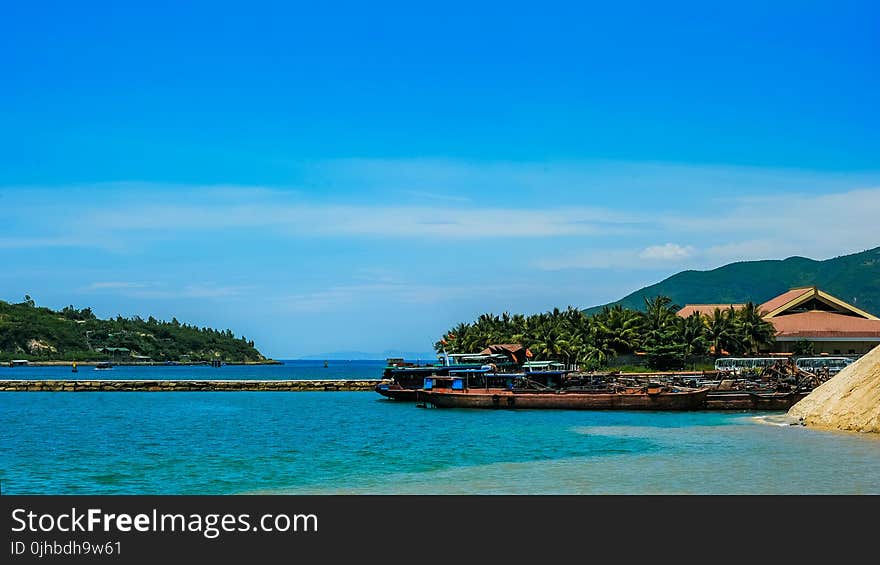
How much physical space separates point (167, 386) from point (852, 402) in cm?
8039

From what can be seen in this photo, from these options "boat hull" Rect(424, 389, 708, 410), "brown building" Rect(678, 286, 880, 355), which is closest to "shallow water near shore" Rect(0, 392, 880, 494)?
"boat hull" Rect(424, 389, 708, 410)

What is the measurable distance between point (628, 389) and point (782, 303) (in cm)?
4905

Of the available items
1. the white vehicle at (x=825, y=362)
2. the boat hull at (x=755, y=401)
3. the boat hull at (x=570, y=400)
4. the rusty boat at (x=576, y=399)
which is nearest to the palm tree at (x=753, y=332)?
the white vehicle at (x=825, y=362)

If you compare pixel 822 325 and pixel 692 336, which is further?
pixel 822 325

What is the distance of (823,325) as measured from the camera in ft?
317

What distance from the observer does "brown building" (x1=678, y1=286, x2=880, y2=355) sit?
3716 inches

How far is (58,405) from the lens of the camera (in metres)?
78.1

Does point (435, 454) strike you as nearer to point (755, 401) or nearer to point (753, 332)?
point (755, 401)

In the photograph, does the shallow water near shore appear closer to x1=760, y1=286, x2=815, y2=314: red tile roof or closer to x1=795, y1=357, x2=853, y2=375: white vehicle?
x1=795, y1=357, x2=853, y2=375: white vehicle

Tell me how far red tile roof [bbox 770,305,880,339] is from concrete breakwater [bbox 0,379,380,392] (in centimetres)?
4707

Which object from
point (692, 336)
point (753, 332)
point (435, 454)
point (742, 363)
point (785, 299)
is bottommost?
point (435, 454)

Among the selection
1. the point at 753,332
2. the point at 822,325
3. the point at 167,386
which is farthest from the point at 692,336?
the point at 167,386

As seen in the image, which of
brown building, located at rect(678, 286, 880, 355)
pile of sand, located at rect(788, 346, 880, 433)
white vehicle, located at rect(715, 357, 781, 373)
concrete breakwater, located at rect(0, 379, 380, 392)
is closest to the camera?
pile of sand, located at rect(788, 346, 880, 433)
